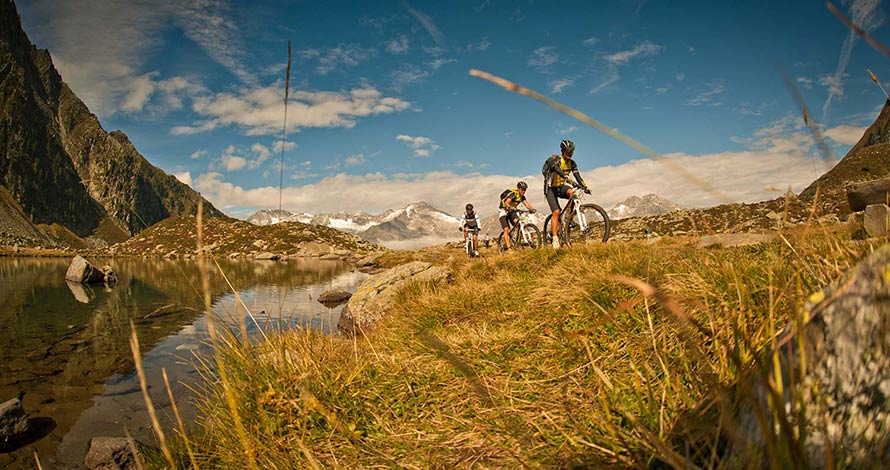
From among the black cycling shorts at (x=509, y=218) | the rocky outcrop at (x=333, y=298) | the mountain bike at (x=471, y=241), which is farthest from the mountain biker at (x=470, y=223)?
the rocky outcrop at (x=333, y=298)

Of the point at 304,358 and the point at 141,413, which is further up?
the point at 304,358

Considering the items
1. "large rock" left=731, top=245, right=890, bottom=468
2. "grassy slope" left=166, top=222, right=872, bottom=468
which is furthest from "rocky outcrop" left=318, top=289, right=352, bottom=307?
"large rock" left=731, top=245, right=890, bottom=468

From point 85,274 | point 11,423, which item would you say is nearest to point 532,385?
point 11,423

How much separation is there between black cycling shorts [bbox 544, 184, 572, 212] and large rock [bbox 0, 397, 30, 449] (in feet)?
46.3

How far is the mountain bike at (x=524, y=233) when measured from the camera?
18.0m

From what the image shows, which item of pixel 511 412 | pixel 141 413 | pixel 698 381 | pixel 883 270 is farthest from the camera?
pixel 141 413

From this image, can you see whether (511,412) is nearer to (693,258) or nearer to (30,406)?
(693,258)

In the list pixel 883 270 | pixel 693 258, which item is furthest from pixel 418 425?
pixel 693 258

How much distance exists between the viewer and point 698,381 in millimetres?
2814

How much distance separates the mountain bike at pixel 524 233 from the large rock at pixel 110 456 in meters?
14.6

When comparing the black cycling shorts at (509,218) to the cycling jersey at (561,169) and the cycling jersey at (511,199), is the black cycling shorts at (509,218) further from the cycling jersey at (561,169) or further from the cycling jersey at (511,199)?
the cycling jersey at (561,169)

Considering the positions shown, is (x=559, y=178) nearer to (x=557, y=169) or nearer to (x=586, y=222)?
(x=557, y=169)

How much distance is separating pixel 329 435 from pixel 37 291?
3341 cm

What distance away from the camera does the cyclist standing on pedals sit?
14297 millimetres
